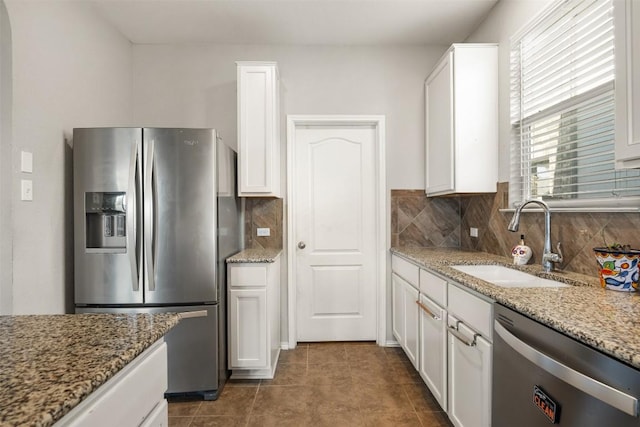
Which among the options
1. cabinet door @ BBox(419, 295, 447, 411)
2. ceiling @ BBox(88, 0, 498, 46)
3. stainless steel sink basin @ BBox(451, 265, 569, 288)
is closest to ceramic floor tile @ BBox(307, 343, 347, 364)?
cabinet door @ BBox(419, 295, 447, 411)

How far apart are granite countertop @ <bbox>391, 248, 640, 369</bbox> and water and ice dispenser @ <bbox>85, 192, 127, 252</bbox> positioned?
1.98m

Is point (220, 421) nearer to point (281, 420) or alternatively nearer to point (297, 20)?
point (281, 420)

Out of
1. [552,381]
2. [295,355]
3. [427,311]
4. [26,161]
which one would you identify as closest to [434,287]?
[427,311]

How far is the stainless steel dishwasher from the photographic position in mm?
721

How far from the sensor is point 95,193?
191 centimetres

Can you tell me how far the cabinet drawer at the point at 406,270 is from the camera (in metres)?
2.17

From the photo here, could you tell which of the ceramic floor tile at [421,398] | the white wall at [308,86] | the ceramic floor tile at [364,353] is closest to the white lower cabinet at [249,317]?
the ceramic floor tile at [364,353]

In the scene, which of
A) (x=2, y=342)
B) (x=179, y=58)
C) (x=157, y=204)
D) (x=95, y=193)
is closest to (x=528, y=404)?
(x=2, y=342)

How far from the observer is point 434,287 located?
1848 millimetres

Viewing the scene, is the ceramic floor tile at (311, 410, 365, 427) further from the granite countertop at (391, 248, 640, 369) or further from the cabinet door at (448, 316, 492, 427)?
the granite countertop at (391, 248, 640, 369)

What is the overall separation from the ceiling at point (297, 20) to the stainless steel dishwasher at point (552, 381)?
2245 mm

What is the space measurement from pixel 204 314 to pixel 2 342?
126cm

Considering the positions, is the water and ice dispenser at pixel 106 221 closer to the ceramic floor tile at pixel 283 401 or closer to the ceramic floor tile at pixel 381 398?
the ceramic floor tile at pixel 283 401

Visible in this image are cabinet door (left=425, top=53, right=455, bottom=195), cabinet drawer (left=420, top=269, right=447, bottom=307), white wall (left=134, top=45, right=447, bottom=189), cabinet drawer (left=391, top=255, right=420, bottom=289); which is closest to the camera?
cabinet drawer (left=420, top=269, right=447, bottom=307)
